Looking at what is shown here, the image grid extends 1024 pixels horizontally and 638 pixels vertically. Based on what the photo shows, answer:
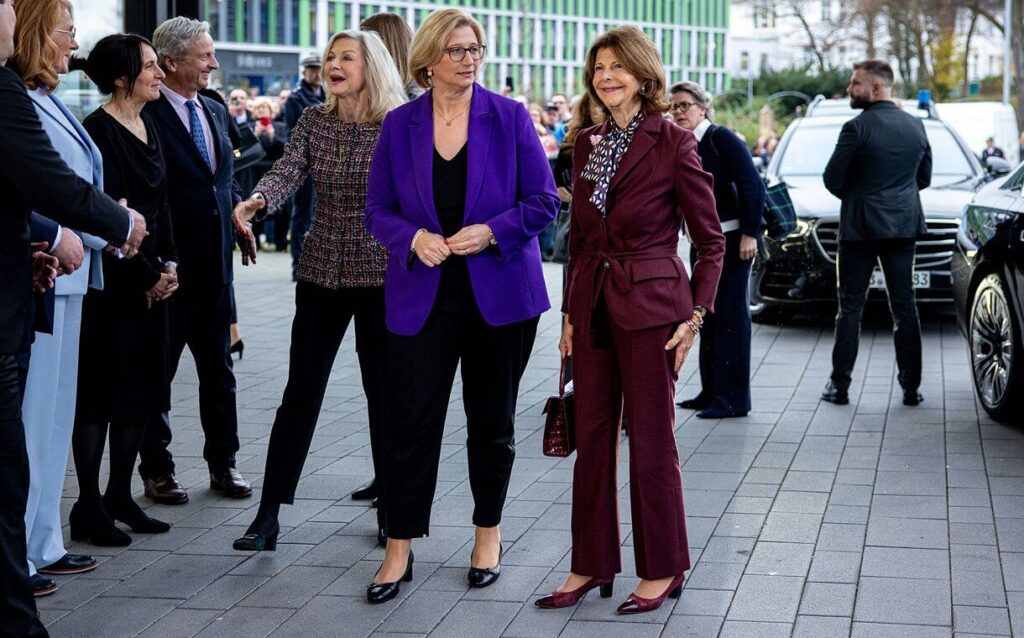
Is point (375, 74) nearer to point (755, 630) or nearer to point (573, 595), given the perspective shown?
point (573, 595)

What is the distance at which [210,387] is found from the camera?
6.76m

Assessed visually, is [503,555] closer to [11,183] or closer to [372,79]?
[372,79]

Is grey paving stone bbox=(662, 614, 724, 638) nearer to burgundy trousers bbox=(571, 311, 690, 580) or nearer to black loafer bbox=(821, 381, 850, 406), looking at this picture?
burgundy trousers bbox=(571, 311, 690, 580)

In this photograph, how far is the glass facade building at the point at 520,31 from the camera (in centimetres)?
8581

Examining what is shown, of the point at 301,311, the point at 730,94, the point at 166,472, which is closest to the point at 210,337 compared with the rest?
the point at 166,472

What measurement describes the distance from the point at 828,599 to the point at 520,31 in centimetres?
10323

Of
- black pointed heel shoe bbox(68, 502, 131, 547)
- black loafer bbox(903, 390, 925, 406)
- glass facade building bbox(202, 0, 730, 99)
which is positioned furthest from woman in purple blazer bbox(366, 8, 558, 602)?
glass facade building bbox(202, 0, 730, 99)

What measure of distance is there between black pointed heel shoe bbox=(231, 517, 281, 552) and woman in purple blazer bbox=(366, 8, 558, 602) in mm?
656

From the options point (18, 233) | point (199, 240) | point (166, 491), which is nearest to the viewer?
point (18, 233)

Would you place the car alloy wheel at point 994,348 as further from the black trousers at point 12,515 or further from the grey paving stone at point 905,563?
the black trousers at point 12,515

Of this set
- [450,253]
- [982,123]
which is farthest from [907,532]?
[982,123]

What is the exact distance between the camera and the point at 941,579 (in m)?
5.37

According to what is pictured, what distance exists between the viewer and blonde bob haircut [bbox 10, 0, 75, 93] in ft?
16.0

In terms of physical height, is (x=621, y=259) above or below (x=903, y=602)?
above
